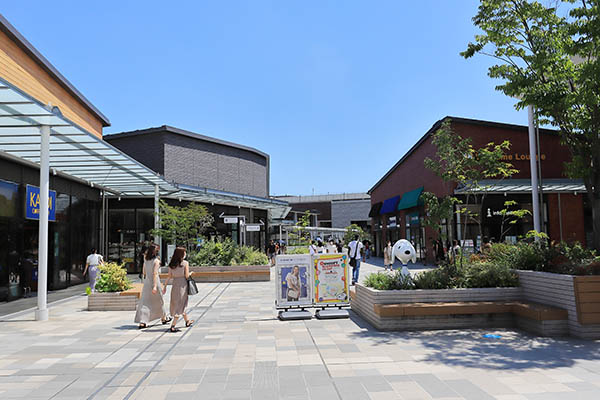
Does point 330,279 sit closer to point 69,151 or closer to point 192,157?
point 69,151

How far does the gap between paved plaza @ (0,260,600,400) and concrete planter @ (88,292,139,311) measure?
207 centimetres

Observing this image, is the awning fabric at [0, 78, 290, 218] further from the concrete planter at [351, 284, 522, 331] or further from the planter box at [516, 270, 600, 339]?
the planter box at [516, 270, 600, 339]

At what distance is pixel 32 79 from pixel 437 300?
1467cm

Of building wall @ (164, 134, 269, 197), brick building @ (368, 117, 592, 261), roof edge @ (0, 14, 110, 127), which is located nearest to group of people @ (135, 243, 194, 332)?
roof edge @ (0, 14, 110, 127)

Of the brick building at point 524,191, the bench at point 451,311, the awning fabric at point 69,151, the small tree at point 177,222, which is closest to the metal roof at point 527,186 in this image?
the brick building at point 524,191

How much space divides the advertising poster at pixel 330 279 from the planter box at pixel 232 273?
9292mm

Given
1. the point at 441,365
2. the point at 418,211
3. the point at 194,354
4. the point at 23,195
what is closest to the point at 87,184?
the point at 23,195

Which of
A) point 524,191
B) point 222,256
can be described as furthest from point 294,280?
point 524,191

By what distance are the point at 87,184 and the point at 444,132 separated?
15195 millimetres

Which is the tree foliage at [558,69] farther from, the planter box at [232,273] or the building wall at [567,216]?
the building wall at [567,216]

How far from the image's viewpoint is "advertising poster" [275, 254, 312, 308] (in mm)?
10320

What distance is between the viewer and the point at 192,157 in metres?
32.3

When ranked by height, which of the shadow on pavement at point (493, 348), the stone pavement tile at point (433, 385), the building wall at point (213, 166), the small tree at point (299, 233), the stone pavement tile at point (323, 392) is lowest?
the shadow on pavement at point (493, 348)

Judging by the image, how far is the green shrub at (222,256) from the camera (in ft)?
66.0
